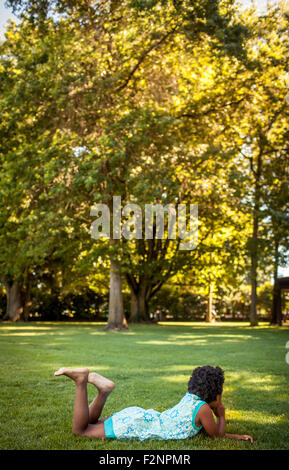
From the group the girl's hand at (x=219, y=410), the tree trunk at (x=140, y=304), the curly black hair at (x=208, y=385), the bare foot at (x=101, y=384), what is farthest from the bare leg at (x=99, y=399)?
the tree trunk at (x=140, y=304)

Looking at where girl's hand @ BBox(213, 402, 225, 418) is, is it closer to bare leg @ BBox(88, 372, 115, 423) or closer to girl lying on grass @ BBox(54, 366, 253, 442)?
girl lying on grass @ BBox(54, 366, 253, 442)

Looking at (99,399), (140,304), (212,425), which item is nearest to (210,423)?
(212,425)

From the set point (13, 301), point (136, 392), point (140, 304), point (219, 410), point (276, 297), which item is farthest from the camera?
point (13, 301)

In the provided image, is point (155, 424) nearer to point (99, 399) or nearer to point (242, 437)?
point (99, 399)

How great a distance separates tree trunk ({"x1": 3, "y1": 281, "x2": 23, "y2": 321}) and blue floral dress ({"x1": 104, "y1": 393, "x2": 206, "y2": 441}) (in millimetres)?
30110

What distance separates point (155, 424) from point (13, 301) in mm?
30751

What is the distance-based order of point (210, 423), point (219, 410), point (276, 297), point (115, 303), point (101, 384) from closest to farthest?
1. point (210, 423)
2. point (219, 410)
3. point (101, 384)
4. point (115, 303)
5. point (276, 297)

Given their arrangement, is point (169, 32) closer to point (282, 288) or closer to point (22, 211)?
point (22, 211)

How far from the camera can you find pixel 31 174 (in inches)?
765

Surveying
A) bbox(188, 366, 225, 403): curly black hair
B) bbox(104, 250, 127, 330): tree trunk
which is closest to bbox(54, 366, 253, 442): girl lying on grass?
bbox(188, 366, 225, 403): curly black hair

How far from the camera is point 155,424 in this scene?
423 cm

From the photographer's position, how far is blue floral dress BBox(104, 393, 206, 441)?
13.8 ft

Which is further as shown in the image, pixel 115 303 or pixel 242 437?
pixel 115 303

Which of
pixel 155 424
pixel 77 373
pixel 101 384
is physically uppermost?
pixel 77 373
